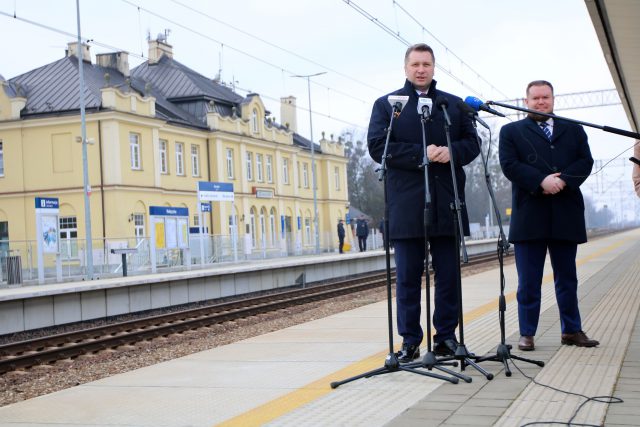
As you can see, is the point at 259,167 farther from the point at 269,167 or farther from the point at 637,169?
the point at 637,169

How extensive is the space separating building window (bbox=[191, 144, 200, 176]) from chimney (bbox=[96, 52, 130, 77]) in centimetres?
589

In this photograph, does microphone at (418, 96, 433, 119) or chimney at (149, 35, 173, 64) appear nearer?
microphone at (418, 96, 433, 119)

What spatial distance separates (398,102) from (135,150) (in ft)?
134

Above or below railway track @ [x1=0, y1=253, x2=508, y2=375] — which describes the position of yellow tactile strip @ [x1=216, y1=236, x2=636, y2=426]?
above

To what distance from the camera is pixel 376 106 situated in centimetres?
637

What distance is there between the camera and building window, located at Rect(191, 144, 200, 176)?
169ft

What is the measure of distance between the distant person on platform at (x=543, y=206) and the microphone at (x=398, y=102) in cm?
135

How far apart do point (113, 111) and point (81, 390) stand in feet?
125

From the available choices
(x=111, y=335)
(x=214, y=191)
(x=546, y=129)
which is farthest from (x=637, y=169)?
(x=214, y=191)

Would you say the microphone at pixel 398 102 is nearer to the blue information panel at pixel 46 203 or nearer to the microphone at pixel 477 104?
the microphone at pixel 477 104

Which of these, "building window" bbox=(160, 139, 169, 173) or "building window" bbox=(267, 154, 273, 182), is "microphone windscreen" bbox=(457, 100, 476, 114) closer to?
"building window" bbox=(160, 139, 169, 173)

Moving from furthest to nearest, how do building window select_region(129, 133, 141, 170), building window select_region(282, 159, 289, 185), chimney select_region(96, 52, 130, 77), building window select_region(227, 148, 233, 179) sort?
building window select_region(282, 159, 289, 185) < building window select_region(227, 148, 233, 179) < chimney select_region(96, 52, 130, 77) < building window select_region(129, 133, 141, 170)

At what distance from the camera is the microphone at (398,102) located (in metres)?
5.93

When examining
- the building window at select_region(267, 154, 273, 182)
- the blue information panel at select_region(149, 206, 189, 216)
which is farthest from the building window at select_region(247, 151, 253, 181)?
the blue information panel at select_region(149, 206, 189, 216)
